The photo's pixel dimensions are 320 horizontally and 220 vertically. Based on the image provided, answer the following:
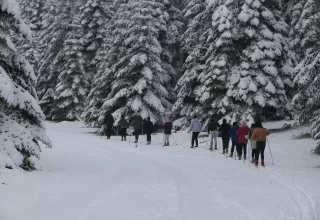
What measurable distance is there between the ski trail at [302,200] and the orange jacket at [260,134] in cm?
259

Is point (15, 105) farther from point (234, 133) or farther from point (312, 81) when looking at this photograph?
point (312, 81)

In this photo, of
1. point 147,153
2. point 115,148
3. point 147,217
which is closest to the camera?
point 147,217

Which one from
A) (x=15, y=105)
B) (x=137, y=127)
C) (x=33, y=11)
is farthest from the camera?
(x=33, y=11)

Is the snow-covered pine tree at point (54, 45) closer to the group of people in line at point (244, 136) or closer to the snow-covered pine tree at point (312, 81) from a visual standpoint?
the group of people in line at point (244, 136)

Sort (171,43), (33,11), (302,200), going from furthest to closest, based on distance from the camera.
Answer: (33,11)
(171,43)
(302,200)

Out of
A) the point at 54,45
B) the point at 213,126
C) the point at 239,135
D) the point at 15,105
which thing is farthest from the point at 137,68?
the point at 54,45

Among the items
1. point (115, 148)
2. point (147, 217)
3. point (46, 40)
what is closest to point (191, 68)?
point (115, 148)

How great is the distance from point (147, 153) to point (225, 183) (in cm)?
718

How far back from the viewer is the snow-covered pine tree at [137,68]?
87.2 feet

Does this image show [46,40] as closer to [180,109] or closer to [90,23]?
[90,23]

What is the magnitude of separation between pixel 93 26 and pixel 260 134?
29032 mm

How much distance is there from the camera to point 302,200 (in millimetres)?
8867

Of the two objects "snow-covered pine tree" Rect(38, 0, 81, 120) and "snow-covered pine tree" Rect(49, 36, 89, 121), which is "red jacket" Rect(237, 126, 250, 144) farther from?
"snow-covered pine tree" Rect(38, 0, 81, 120)

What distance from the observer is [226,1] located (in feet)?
76.4
